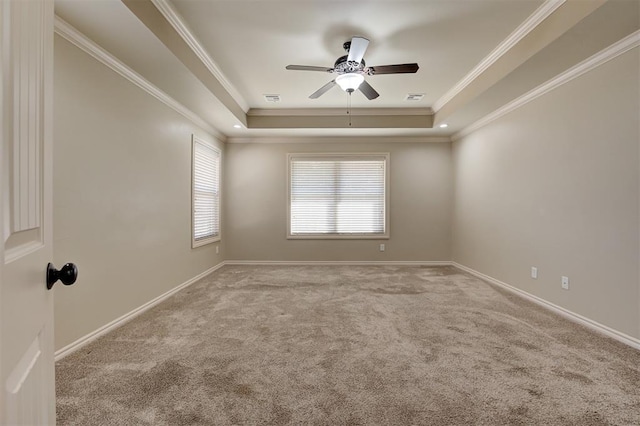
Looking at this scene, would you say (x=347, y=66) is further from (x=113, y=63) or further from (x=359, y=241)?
(x=359, y=241)

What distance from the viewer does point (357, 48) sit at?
2656mm

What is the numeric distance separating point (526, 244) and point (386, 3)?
3115 mm

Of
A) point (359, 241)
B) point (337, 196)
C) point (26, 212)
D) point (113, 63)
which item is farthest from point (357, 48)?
point (359, 241)

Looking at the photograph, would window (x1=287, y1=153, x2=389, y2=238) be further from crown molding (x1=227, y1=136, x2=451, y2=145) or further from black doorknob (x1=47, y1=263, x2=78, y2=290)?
black doorknob (x1=47, y1=263, x2=78, y2=290)

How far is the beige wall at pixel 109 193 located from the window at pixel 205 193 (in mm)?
578

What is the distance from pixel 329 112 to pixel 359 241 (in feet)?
7.84

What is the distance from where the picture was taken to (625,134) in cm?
251

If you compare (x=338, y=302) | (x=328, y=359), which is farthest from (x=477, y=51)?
(x=328, y=359)

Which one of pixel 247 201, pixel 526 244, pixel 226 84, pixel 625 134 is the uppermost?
pixel 226 84

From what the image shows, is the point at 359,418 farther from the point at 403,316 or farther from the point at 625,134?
the point at 625,134

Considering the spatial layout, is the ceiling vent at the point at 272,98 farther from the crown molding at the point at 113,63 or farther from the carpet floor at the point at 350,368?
the carpet floor at the point at 350,368

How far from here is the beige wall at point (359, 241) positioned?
579 cm

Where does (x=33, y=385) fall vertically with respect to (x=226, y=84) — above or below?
below

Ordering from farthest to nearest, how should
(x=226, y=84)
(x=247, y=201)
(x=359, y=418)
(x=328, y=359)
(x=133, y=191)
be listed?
(x=247, y=201), (x=226, y=84), (x=133, y=191), (x=328, y=359), (x=359, y=418)
